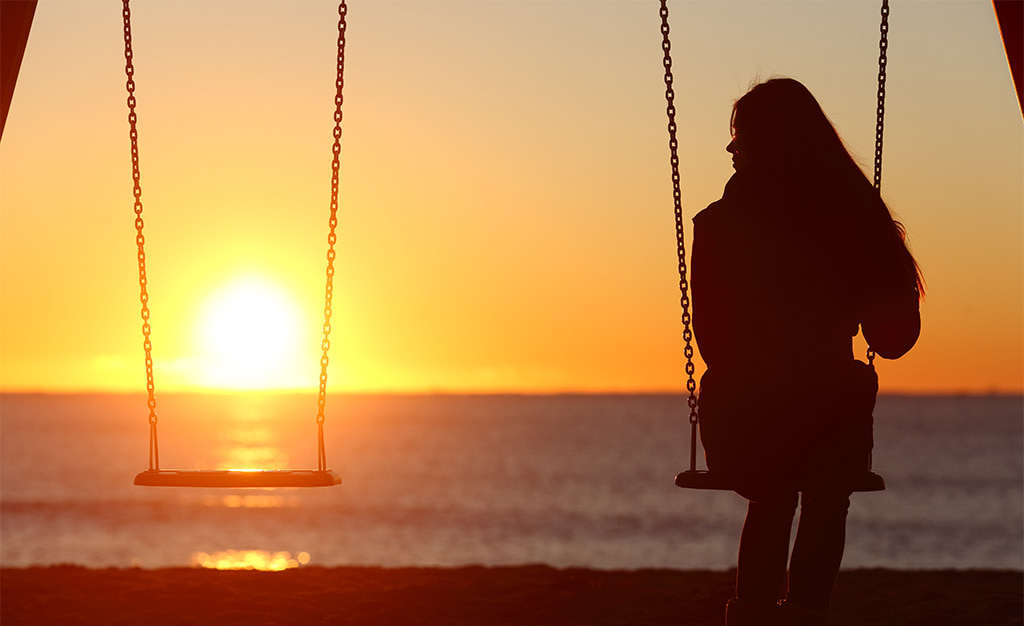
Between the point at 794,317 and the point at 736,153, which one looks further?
the point at 736,153

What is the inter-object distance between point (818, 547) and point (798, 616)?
0.23 metres

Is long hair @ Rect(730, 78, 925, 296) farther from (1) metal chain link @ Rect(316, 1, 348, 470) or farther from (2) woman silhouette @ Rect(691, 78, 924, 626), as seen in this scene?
(1) metal chain link @ Rect(316, 1, 348, 470)

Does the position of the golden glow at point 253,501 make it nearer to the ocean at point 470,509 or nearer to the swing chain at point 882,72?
the ocean at point 470,509

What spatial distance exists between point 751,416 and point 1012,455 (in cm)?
7278

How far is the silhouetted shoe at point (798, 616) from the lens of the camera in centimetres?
402

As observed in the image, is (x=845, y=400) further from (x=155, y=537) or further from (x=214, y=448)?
(x=214, y=448)

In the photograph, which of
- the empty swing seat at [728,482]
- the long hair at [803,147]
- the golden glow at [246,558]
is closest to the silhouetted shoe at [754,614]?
the empty swing seat at [728,482]

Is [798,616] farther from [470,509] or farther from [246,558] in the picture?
[470,509]

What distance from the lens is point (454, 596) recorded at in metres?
7.29

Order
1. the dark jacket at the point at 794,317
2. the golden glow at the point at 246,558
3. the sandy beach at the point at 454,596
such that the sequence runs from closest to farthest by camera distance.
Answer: the dark jacket at the point at 794,317, the sandy beach at the point at 454,596, the golden glow at the point at 246,558

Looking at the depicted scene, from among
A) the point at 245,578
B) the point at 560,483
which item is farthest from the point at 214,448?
the point at 245,578

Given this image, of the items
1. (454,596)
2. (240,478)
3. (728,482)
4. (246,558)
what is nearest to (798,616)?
(728,482)

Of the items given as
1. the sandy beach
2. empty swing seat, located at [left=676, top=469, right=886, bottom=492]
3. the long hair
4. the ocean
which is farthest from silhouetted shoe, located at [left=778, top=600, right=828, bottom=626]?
the ocean

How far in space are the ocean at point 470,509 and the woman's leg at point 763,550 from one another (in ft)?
32.7
